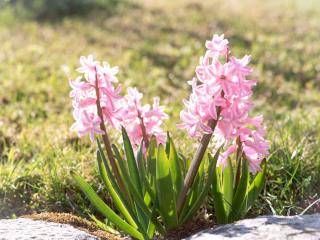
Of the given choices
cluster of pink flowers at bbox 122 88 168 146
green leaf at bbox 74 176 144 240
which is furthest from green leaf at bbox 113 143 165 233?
cluster of pink flowers at bbox 122 88 168 146

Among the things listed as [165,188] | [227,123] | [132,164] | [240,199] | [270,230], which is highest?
[227,123]

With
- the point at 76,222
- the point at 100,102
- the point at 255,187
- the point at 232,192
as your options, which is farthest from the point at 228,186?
the point at 76,222

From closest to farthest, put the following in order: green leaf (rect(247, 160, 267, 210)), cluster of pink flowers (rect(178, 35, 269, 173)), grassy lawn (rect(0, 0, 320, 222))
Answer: cluster of pink flowers (rect(178, 35, 269, 173)), green leaf (rect(247, 160, 267, 210)), grassy lawn (rect(0, 0, 320, 222))

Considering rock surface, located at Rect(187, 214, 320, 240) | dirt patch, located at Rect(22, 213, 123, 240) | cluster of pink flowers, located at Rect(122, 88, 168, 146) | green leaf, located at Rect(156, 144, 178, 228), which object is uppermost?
cluster of pink flowers, located at Rect(122, 88, 168, 146)

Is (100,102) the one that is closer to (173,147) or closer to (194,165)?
(173,147)

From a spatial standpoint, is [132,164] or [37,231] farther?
[132,164]

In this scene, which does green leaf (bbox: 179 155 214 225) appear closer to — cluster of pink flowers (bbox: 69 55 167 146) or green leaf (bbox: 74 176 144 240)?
green leaf (bbox: 74 176 144 240)
